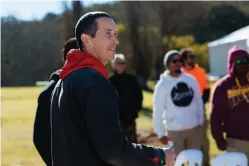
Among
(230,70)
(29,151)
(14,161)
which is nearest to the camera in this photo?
(230,70)

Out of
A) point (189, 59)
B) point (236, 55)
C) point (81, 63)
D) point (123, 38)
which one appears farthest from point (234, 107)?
point (123, 38)

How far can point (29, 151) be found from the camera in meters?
10.2

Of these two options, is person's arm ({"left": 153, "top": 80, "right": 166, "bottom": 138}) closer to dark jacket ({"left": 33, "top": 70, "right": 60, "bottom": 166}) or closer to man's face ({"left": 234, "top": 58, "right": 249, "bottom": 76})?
man's face ({"left": 234, "top": 58, "right": 249, "bottom": 76})

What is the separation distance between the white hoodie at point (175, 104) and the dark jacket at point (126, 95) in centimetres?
85

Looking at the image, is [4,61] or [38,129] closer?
[38,129]

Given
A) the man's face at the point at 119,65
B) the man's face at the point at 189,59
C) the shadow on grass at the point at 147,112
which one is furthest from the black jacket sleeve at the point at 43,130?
the shadow on grass at the point at 147,112

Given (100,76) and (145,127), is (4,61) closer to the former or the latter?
(145,127)

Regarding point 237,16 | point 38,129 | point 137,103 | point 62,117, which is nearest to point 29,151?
point 137,103

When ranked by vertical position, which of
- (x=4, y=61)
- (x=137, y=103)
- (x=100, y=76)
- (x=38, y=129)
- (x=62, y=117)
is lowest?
(x=4, y=61)

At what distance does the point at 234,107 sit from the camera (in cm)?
525

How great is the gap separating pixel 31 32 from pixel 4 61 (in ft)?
9.48

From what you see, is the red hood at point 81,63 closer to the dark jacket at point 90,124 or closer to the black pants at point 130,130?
the dark jacket at point 90,124

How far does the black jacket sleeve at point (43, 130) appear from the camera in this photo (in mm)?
3750

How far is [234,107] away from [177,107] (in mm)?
1204
